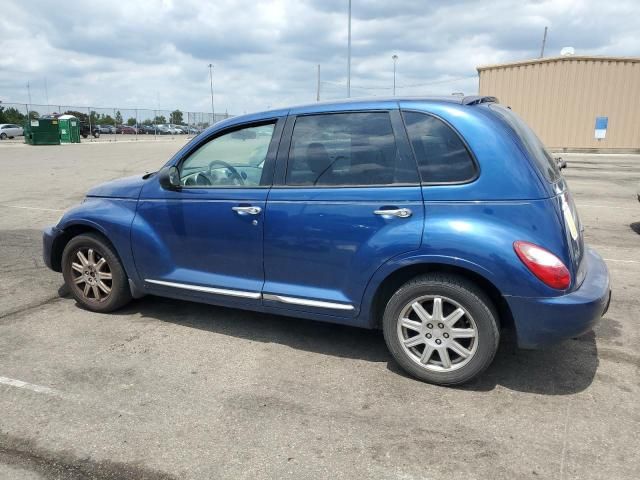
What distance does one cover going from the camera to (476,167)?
3.21 meters

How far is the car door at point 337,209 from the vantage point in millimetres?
3361

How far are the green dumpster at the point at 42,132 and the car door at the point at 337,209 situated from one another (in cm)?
3436

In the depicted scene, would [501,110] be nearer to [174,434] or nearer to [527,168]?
[527,168]

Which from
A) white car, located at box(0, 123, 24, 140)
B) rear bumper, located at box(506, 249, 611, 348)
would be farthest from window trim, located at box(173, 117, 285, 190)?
white car, located at box(0, 123, 24, 140)

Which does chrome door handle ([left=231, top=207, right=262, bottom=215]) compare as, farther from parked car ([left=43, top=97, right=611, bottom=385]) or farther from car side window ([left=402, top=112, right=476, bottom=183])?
car side window ([left=402, top=112, right=476, bottom=183])

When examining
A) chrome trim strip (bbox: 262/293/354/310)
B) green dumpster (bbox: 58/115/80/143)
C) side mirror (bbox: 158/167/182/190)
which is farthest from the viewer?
green dumpster (bbox: 58/115/80/143)

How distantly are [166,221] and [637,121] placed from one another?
2562 centimetres

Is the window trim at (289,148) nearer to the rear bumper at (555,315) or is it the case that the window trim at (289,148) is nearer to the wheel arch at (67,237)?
the rear bumper at (555,315)

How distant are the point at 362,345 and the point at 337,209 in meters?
1.17

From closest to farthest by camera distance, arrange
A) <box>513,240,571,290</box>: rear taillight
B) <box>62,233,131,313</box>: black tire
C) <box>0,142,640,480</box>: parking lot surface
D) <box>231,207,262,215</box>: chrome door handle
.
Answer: <box>0,142,640,480</box>: parking lot surface → <box>513,240,571,290</box>: rear taillight → <box>231,207,262,215</box>: chrome door handle → <box>62,233,131,313</box>: black tire

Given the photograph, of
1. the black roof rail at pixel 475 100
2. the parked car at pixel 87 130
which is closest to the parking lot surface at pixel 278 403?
the black roof rail at pixel 475 100

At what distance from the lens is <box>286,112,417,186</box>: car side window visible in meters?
3.44

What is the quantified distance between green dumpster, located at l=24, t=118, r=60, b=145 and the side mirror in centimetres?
3348

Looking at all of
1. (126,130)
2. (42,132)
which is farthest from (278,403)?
(126,130)
